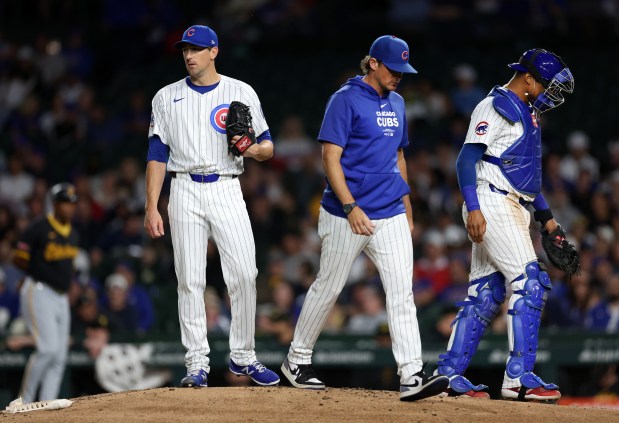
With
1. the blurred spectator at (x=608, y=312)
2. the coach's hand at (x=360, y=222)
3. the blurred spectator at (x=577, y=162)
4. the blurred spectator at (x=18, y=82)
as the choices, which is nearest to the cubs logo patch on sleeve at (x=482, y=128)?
the coach's hand at (x=360, y=222)

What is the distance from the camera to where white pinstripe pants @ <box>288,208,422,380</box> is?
7387 millimetres

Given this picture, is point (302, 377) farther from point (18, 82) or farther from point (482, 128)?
point (18, 82)

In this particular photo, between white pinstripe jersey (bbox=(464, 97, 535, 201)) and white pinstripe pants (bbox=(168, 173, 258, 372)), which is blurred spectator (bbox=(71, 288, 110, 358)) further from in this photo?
white pinstripe jersey (bbox=(464, 97, 535, 201))

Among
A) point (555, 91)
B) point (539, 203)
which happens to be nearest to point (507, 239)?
point (539, 203)

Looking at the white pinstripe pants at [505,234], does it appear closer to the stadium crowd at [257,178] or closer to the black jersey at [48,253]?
the stadium crowd at [257,178]

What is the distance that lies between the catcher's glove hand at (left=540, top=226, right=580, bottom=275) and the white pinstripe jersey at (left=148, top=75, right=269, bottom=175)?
208cm

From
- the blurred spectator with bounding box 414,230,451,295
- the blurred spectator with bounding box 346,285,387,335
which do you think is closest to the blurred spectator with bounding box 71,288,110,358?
the blurred spectator with bounding box 346,285,387,335

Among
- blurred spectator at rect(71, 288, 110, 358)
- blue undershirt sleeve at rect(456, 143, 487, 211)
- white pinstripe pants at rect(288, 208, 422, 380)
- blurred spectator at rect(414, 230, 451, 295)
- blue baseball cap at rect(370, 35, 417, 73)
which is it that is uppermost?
blue baseball cap at rect(370, 35, 417, 73)

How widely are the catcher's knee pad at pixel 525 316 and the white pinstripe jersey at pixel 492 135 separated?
0.55 meters

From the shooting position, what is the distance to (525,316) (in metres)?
7.70

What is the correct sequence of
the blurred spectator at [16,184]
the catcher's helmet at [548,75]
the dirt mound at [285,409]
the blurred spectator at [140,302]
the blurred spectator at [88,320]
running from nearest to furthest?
the dirt mound at [285,409] < the catcher's helmet at [548,75] < the blurred spectator at [88,320] < the blurred spectator at [140,302] < the blurred spectator at [16,184]

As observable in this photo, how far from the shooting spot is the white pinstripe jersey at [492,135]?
7.70m

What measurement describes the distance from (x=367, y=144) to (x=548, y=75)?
1.24 m

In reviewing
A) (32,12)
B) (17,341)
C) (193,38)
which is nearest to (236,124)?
(193,38)
